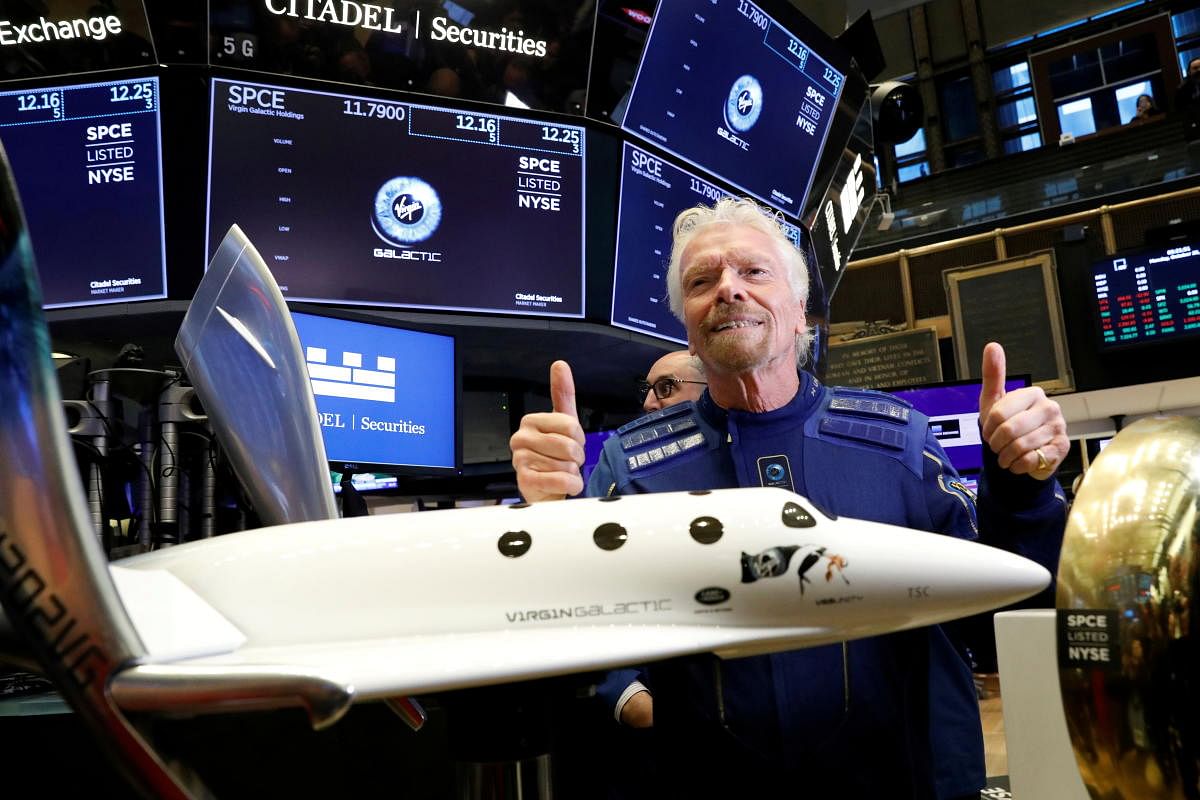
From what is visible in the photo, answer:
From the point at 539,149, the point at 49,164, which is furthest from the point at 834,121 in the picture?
the point at 49,164

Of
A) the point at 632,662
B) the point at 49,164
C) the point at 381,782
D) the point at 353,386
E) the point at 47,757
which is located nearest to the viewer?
the point at 632,662

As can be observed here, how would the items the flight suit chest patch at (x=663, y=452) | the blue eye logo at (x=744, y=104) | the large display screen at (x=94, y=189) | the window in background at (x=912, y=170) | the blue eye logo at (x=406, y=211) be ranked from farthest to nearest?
the window in background at (x=912, y=170)
the blue eye logo at (x=744, y=104)
the blue eye logo at (x=406, y=211)
the large display screen at (x=94, y=189)
the flight suit chest patch at (x=663, y=452)

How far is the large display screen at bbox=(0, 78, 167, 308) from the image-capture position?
91.4 inches

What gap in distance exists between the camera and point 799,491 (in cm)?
138

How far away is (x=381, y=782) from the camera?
4.03 ft

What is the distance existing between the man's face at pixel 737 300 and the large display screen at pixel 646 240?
1.23 m

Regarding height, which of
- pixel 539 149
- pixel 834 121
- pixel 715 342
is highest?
pixel 834 121

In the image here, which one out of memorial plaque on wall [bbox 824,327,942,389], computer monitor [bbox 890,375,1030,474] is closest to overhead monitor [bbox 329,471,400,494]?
computer monitor [bbox 890,375,1030,474]

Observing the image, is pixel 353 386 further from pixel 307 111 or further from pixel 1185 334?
pixel 1185 334

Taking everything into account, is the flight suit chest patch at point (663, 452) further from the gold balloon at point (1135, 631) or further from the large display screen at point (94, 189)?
the large display screen at point (94, 189)

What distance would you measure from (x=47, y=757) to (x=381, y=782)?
1.33ft

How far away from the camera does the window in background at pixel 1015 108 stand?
40.8ft

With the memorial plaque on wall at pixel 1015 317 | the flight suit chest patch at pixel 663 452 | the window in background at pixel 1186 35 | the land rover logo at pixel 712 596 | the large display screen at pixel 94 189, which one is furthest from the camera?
the window in background at pixel 1186 35

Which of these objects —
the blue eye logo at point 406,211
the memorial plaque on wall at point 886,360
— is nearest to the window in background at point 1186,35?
the memorial plaque on wall at point 886,360
